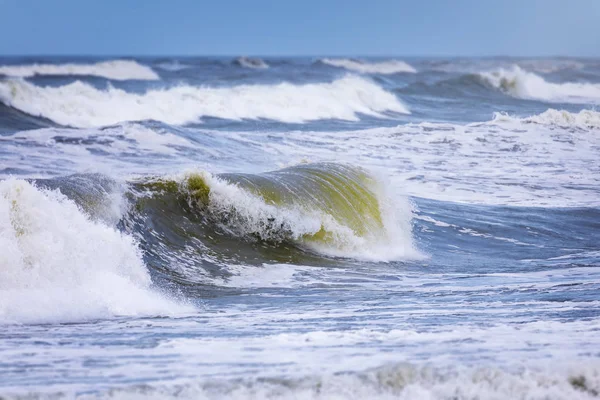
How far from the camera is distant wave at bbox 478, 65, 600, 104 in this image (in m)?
39.4

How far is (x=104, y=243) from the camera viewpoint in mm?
7590

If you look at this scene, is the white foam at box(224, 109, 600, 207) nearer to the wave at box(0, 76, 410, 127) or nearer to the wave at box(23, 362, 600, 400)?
the wave at box(0, 76, 410, 127)

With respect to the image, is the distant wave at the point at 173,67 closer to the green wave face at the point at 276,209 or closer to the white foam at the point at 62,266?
the green wave face at the point at 276,209

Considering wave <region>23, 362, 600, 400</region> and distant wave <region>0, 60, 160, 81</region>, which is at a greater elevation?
distant wave <region>0, 60, 160, 81</region>

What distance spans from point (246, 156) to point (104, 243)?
9972 millimetres

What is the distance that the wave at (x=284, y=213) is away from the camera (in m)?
9.88

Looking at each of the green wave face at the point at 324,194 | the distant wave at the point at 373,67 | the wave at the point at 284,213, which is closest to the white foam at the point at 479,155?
the green wave face at the point at 324,194

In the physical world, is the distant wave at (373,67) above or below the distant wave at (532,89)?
above

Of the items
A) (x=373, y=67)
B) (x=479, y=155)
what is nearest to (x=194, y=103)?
(x=479, y=155)

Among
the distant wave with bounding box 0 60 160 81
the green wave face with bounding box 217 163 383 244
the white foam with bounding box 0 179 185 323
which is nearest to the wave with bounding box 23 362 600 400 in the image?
the white foam with bounding box 0 179 185 323

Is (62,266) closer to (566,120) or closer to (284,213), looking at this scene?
(284,213)

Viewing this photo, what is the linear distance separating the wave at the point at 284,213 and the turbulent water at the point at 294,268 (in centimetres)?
3

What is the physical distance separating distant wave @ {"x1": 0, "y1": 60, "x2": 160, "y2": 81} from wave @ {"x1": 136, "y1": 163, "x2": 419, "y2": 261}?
45.9 meters

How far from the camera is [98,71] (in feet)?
194
